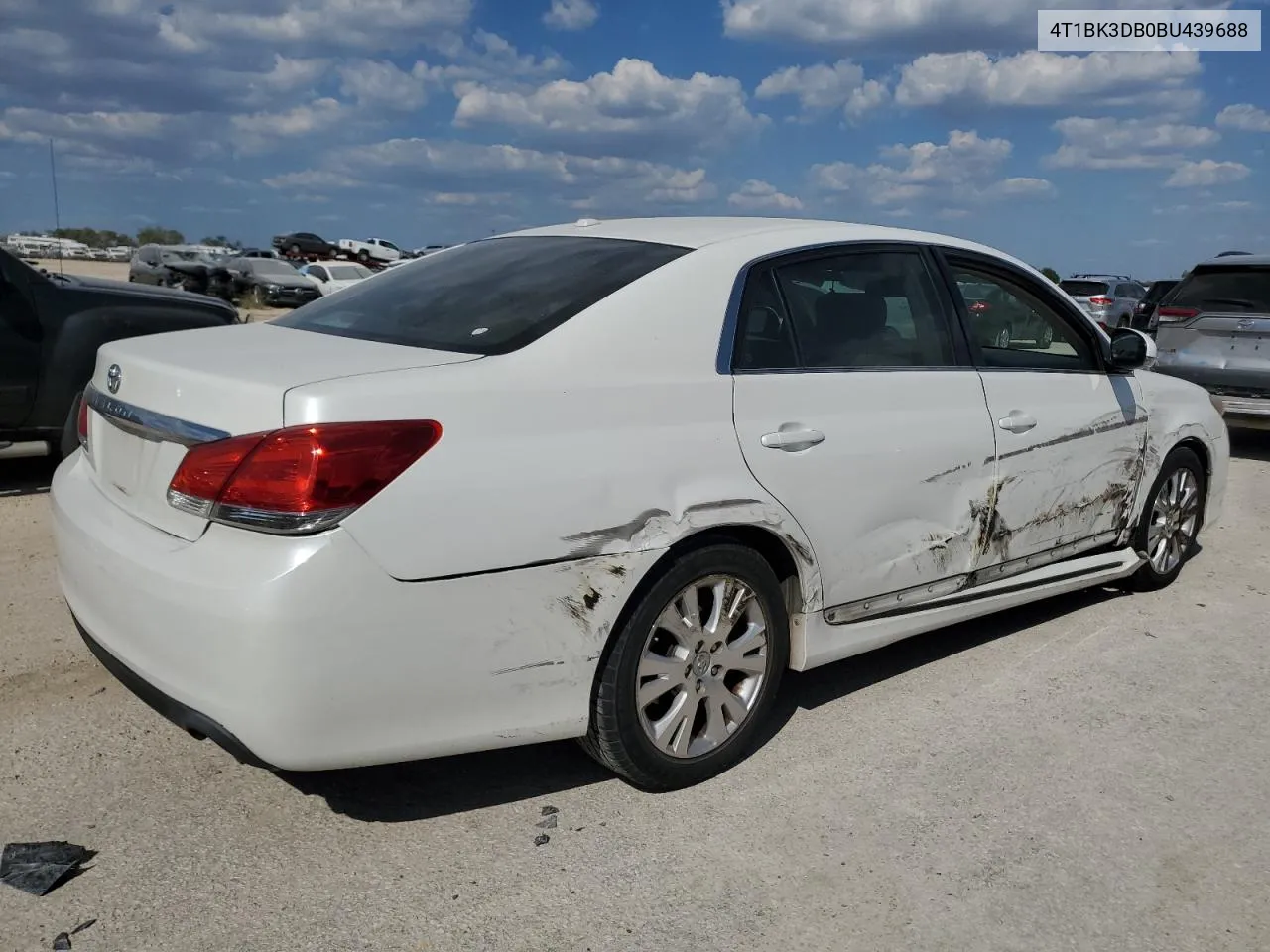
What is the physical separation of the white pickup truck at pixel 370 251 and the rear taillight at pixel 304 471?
2080 inches

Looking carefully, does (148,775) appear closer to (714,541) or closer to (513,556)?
(513,556)

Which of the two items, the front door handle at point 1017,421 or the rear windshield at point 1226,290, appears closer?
the front door handle at point 1017,421

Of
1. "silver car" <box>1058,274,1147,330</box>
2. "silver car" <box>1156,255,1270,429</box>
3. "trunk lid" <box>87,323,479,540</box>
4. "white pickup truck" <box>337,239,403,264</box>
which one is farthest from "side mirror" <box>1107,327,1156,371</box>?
"white pickup truck" <box>337,239,403,264</box>

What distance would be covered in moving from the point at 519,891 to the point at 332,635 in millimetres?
823

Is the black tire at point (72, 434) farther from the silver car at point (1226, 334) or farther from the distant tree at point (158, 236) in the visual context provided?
the distant tree at point (158, 236)

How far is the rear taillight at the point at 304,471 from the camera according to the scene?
2.61 meters

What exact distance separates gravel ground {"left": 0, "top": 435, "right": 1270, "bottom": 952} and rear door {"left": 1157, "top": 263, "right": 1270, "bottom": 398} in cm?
634

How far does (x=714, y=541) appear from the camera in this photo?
331 cm

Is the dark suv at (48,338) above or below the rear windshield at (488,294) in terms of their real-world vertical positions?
below

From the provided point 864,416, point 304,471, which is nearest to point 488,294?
point 304,471

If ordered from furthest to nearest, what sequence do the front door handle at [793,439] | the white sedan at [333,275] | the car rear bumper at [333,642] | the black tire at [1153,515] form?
the white sedan at [333,275] → the black tire at [1153,515] → the front door handle at [793,439] → the car rear bumper at [333,642]

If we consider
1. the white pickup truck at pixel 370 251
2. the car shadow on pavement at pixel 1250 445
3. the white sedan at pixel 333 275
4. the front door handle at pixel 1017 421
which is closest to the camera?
the front door handle at pixel 1017 421

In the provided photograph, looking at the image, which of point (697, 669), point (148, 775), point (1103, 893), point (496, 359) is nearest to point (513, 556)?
point (496, 359)

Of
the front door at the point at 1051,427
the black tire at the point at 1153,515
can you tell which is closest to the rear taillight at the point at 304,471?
the front door at the point at 1051,427
